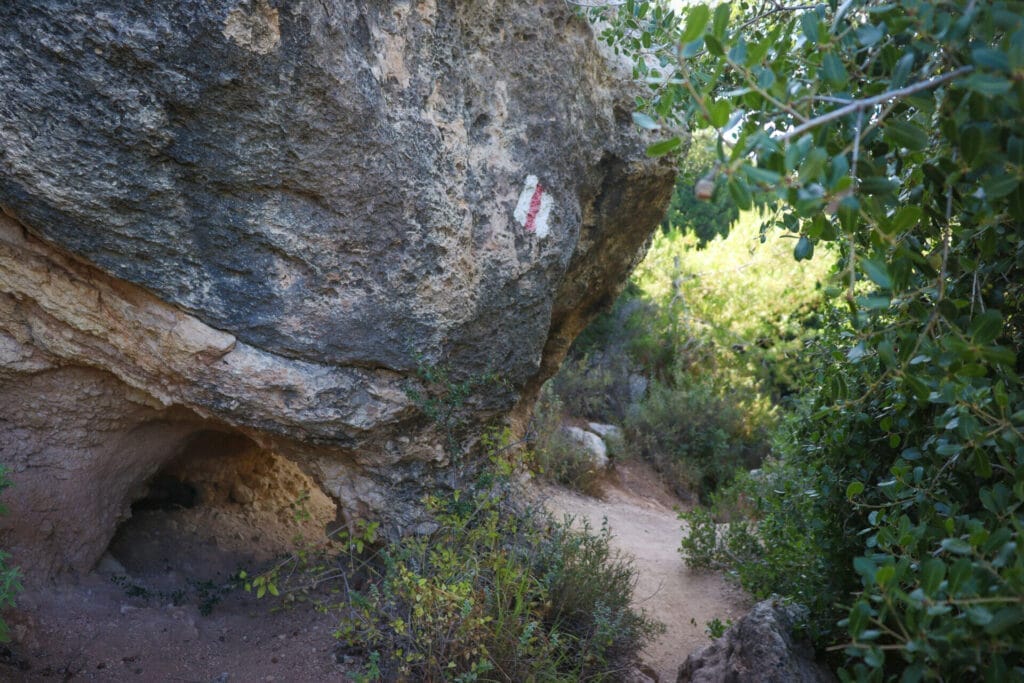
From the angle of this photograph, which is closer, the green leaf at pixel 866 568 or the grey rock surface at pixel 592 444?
the green leaf at pixel 866 568

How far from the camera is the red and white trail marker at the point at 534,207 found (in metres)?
3.72

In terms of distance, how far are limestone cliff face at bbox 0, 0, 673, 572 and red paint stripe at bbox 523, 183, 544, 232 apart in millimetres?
16

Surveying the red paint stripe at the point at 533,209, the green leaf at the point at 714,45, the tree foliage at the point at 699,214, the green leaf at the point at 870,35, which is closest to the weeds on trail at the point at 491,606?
the red paint stripe at the point at 533,209

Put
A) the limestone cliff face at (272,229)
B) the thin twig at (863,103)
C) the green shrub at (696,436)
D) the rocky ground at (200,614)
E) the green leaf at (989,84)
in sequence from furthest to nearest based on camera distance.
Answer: the green shrub at (696,436) → the rocky ground at (200,614) → the limestone cliff face at (272,229) → the thin twig at (863,103) → the green leaf at (989,84)

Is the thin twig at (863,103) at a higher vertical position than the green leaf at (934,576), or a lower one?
higher

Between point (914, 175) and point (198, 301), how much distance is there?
2.64m

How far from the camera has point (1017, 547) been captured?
1709mm

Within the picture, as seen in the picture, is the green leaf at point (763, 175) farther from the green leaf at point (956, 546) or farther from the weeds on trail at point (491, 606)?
the weeds on trail at point (491, 606)

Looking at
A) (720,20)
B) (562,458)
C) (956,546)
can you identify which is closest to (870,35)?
(720,20)

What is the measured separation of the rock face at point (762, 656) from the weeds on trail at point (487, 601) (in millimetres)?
421

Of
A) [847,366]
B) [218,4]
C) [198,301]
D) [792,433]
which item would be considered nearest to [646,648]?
[792,433]

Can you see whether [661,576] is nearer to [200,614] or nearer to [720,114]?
[200,614]

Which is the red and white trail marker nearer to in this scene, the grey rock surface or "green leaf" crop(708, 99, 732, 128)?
"green leaf" crop(708, 99, 732, 128)

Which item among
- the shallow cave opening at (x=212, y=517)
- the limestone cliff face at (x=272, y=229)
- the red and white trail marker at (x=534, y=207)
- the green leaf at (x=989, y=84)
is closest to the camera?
→ the green leaf at (x=989, y=84)
